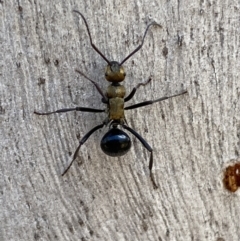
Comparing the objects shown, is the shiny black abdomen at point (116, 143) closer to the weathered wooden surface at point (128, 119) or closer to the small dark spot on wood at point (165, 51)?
the weathered wooden surface at point (128, 119)

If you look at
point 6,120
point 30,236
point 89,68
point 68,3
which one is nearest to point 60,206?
point 30,236

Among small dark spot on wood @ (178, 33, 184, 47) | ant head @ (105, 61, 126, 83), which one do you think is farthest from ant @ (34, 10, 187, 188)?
small dark spot on wood @ (178, 33, 184, 47)

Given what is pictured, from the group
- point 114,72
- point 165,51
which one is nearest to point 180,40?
point 165,51

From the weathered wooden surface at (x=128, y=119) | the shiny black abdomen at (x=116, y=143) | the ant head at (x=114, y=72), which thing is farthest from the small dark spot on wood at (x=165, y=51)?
the shiny black abdomen at (x=116, y=143)

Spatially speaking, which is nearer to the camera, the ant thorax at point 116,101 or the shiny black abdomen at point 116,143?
the shiny black abdomen at point 116,143

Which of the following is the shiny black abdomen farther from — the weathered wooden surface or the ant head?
the ant head

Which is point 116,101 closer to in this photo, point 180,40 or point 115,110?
point 115,110

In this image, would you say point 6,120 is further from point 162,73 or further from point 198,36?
point 198,36
